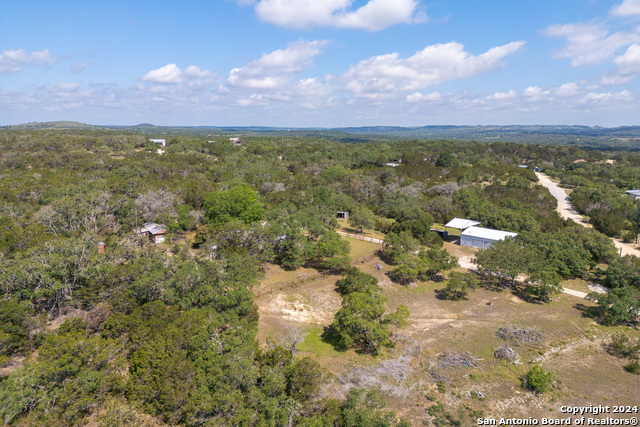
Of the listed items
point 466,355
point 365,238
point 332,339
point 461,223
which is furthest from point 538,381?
point 461,223

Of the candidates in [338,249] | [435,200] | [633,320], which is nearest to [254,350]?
[338,249]

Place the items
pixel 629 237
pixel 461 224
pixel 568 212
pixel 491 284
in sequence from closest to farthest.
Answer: pixel 491 284 → pixel 629 237 → pixel 461 224 → pixel 568 212

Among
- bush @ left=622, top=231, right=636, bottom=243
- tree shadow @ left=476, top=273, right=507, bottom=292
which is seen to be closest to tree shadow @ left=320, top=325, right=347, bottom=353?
tree shadow @ left=476, top=273, right=507, bottom=292

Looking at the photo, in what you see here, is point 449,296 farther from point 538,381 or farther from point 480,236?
point 480,236

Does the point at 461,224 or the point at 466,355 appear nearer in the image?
the point at 466,355

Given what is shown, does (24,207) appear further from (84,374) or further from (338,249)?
(338,249)

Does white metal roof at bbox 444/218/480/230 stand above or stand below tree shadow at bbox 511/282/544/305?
above

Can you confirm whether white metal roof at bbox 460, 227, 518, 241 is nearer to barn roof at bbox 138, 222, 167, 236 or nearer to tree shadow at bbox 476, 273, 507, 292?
tree shadow at bbox 476, 273, 507, 292

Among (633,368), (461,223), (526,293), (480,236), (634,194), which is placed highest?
(634,194)
